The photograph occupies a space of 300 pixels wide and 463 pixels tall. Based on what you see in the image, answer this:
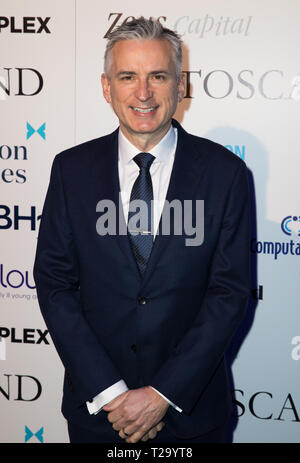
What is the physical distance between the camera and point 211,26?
2.96 m

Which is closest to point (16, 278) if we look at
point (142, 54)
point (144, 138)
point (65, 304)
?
point (65, 304)

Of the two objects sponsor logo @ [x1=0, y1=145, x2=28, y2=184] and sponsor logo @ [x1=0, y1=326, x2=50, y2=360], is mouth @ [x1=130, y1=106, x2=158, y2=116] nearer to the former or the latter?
sponsor logo @ [x1=0, y1=145, x2=28, y2=184]

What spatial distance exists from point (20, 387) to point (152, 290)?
1.85 meters

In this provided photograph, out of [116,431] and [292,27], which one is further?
[292,27]

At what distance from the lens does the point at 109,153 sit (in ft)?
6.89

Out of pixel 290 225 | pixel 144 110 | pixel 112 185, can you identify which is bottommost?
pixel 290 225

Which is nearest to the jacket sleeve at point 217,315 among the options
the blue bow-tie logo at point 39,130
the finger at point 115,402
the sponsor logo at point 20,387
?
the finger at point 115,402

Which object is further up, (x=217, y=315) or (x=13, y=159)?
(x=13, y=159)

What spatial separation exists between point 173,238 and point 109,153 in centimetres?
43

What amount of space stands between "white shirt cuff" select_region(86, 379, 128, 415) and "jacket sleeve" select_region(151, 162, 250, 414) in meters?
0.12

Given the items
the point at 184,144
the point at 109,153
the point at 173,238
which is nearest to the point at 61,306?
the point at 173,238

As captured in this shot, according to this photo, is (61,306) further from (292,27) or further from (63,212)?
(292,27)

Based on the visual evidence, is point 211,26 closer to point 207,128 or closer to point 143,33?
point 207,128
